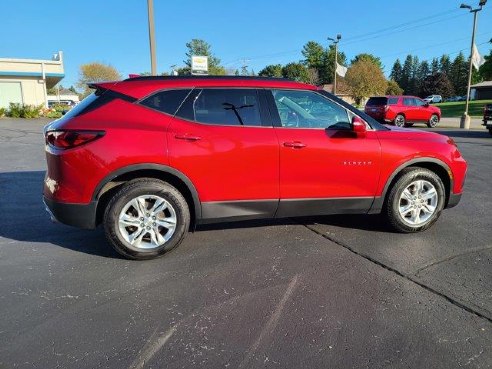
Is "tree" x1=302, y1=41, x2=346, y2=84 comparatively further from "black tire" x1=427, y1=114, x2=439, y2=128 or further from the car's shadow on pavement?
the car's shadow on pavement

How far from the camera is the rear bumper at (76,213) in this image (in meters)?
3.65

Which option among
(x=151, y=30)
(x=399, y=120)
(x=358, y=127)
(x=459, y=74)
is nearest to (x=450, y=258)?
(x=358, y=127)

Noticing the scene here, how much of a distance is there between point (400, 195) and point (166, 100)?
2.74m

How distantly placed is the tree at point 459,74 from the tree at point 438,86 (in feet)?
22.9

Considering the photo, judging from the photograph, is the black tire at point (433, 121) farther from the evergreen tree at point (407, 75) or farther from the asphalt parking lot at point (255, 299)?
the evergreen tree at point (407, 75)

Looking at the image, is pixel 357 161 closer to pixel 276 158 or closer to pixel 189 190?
pixel 276 158

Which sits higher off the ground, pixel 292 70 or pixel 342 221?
pixel 292 70

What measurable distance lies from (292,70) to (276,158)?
303 feet

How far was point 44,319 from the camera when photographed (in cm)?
280

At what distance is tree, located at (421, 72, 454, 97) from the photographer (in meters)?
104

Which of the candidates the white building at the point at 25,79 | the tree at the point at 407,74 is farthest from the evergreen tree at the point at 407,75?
the white building at the point at 25,79

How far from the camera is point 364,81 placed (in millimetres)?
65938

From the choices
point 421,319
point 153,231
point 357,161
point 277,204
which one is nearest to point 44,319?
point 153,231

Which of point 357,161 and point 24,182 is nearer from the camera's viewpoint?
point 357,161
